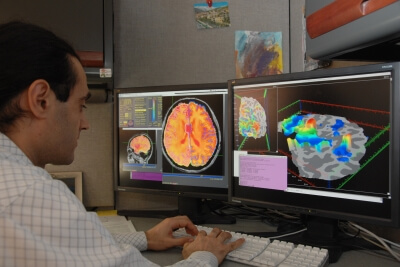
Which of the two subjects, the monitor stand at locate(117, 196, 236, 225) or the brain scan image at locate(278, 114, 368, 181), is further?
the monitor stand at locate(117, 196, 236, 225)

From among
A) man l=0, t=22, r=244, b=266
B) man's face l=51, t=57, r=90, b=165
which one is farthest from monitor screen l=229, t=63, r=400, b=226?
man's face l=51, t=57, r=90, b=165

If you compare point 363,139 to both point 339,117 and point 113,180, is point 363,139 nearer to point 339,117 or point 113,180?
point 339,117

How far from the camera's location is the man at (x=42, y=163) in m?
0.53

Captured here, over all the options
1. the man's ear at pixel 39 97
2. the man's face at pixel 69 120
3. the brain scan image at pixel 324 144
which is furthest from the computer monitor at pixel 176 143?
the man's ear at pixel 39 97

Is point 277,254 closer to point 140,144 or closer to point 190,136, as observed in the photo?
point 190,136

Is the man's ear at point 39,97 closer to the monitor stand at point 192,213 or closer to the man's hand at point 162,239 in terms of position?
the man's hand at point 162,239

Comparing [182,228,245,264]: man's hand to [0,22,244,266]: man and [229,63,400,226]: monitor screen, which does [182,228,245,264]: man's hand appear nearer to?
[0,22,244,266]: man

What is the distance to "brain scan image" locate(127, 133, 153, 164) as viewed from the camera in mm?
1308

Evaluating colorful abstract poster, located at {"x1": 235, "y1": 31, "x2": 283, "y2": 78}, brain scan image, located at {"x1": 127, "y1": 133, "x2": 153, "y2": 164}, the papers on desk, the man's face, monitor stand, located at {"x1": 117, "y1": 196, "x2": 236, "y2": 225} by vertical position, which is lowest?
the papers on desk

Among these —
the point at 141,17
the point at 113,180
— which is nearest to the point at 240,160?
the point at 113,180

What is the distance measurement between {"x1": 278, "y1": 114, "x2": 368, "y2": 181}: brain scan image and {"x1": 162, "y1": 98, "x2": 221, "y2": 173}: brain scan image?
0.89 feet

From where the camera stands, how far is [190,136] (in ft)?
4.03

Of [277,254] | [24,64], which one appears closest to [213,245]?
[277,254]

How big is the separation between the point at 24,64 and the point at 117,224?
0.69 m
